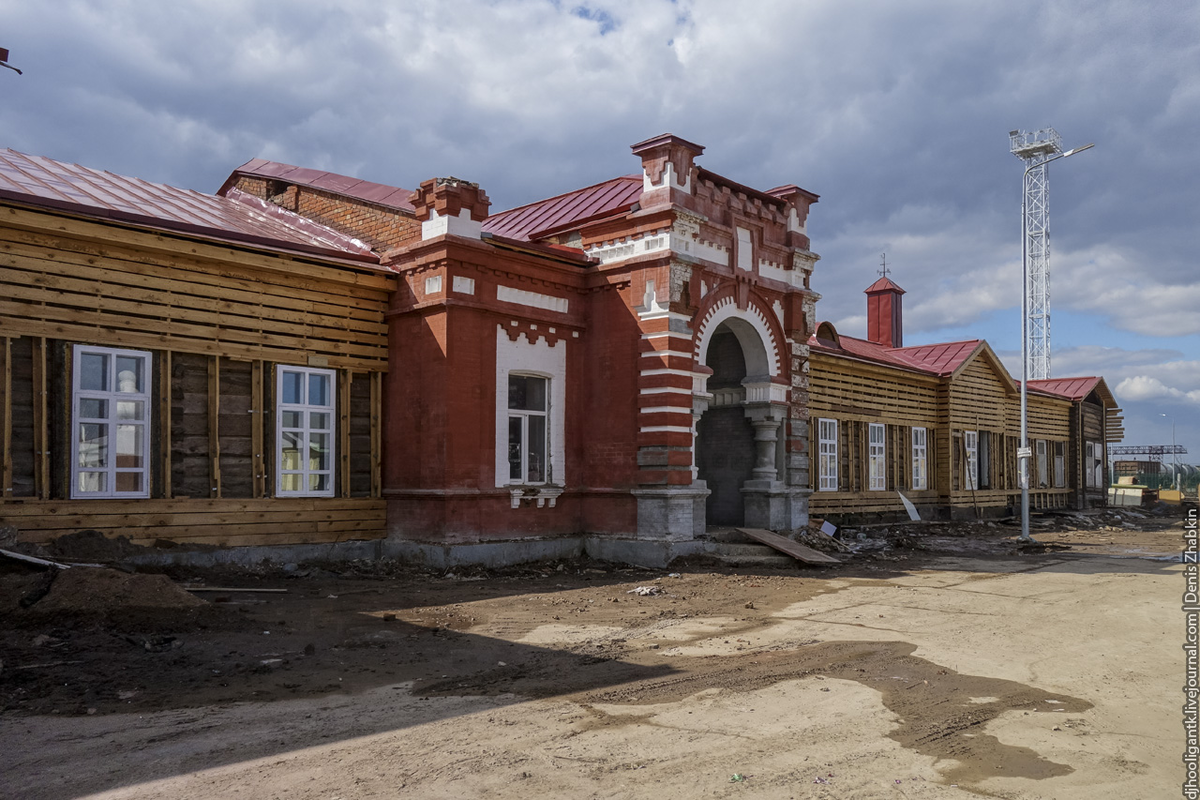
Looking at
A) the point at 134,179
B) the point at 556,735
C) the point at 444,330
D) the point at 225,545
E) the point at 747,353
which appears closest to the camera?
the point at 556,735

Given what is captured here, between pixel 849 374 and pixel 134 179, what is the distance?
59.4 feet

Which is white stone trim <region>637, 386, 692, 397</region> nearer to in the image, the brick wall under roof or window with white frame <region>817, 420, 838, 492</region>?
the brick wall under roof

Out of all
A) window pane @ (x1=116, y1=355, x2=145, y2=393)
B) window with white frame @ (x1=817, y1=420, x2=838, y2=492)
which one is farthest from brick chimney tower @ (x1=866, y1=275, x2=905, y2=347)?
window pane @ (x1=116, y1=355, x2=145, y2=393)

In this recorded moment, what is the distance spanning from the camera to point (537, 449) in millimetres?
15727

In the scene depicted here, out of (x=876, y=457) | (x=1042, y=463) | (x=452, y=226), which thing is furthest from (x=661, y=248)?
(x=1042, y=463)

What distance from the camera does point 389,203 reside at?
16375mm

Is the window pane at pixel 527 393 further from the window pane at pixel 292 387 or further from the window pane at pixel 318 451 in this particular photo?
the window pane at pixel 292 387

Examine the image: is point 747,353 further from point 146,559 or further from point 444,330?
point 146,559

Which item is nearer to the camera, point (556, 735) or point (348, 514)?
point (556, 735)

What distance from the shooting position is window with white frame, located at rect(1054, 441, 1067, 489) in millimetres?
36878

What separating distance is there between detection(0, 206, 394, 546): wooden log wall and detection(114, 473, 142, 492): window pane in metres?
0.21

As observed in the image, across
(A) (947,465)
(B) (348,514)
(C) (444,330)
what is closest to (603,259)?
(C) (444,330)

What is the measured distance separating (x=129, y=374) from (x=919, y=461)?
902 inches

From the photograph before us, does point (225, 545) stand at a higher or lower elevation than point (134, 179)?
lower
